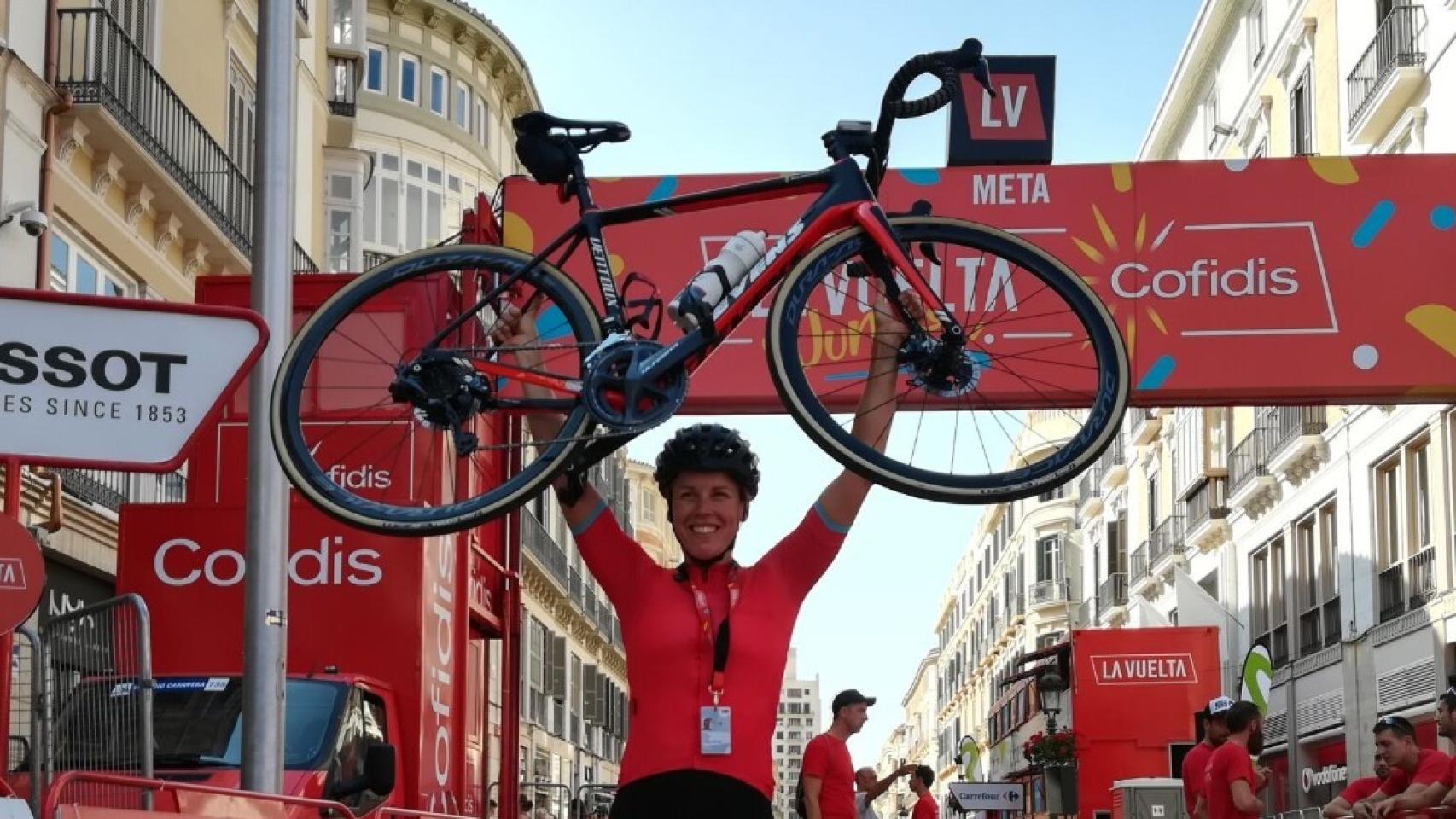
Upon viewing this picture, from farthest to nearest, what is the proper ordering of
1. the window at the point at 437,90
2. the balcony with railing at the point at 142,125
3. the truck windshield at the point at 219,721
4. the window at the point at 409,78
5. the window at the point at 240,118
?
1. the window at the point at 437,90
2. the window at the point at 409,78
3. the window at the point at 240,118
4. the balcony with railing at the point at 142,125
5. the truck windshield at the point at 219,721

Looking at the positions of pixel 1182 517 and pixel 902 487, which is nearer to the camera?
pixel 902 487

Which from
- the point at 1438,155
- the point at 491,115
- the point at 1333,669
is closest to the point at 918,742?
the point at 491,115

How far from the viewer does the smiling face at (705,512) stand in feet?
14.6

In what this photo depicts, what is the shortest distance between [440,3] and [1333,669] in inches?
984

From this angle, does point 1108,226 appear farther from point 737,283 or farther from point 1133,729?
point 1133,729

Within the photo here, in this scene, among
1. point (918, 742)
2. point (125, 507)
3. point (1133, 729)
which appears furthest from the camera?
point (918, 742)

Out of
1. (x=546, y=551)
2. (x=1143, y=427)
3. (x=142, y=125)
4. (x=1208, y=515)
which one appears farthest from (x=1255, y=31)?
(x=142, y=125)

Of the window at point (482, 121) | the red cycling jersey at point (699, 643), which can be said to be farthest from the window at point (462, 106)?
the red cycling jersey at point (699, 643)

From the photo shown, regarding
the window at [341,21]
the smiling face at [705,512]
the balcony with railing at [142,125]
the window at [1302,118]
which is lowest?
the smiling face at [705,512]

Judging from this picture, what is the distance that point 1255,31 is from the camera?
3762 cm

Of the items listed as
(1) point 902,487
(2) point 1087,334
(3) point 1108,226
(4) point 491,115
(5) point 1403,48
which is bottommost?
(1) point 902,487

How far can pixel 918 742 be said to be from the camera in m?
143

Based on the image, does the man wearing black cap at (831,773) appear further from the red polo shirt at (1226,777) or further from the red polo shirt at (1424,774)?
the red polo shirt at (1424,774)

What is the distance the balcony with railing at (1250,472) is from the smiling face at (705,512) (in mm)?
32237
